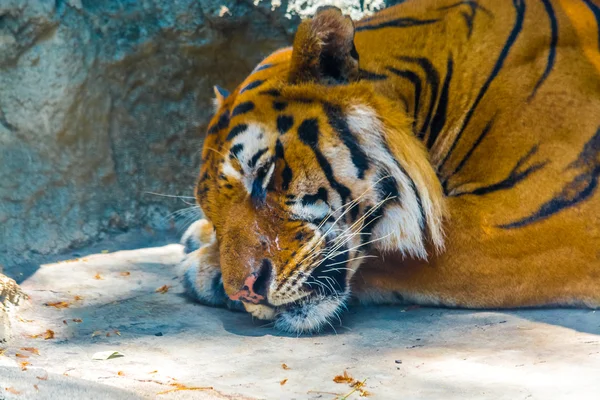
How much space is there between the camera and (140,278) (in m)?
3.81

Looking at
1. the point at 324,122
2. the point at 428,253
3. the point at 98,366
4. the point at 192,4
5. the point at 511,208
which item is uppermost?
the point at 192,4

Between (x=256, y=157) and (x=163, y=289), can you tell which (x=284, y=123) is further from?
(x=163, y=289)

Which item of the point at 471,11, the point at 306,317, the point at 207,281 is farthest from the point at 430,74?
the point at 207,281

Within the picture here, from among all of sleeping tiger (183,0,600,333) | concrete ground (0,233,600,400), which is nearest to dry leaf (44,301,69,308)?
concrete ground (0,233,600,400)

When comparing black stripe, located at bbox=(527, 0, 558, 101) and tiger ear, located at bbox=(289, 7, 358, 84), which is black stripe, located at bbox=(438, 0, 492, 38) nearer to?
black stripe, located at bbox=(527, 0, 558, 101)

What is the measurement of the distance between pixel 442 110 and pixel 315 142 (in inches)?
23.7

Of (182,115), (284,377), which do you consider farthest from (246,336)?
(182,115)

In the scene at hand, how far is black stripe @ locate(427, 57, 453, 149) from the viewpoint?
317 centimetres

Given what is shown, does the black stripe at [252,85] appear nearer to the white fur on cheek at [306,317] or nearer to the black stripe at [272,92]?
the black stripe at [272,92]

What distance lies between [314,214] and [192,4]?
2084mm

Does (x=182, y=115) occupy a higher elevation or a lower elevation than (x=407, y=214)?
higher

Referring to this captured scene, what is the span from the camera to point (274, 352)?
272 cm

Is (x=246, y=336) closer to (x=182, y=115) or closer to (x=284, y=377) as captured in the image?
(x=284, y=377)

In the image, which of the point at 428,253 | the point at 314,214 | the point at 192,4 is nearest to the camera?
the point at 314,214
